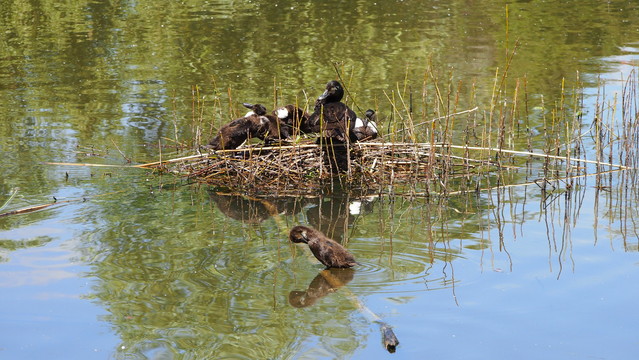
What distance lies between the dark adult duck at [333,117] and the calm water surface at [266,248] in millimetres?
295

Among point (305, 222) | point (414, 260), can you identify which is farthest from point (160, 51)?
point (414, 260)

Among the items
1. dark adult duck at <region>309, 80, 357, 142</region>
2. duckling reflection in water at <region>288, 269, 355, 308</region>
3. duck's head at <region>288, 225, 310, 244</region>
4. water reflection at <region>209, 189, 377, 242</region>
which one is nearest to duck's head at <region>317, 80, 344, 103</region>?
dark adult duck at <region>309, 80, 357, 142</region>

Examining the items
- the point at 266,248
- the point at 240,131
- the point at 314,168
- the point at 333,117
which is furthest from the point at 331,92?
the point at 266,248

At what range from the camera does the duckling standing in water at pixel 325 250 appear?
6.07 meters

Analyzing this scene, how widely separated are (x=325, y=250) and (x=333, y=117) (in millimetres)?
2587

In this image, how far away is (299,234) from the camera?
6.22 m

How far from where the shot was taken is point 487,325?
211 inches

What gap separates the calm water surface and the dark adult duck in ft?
0.97

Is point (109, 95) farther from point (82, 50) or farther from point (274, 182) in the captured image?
point (274, 182)

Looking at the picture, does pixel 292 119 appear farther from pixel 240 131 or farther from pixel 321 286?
pixel 321 286

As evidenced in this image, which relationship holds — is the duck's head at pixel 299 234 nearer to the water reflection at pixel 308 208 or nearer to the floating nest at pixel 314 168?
the water reflection at pixel 308 208

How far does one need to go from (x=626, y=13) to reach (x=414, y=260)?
1570 cm

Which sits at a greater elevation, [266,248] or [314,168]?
[314,168]

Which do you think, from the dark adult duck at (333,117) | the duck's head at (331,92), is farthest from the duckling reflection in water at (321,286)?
the duck's head at (331,92)
